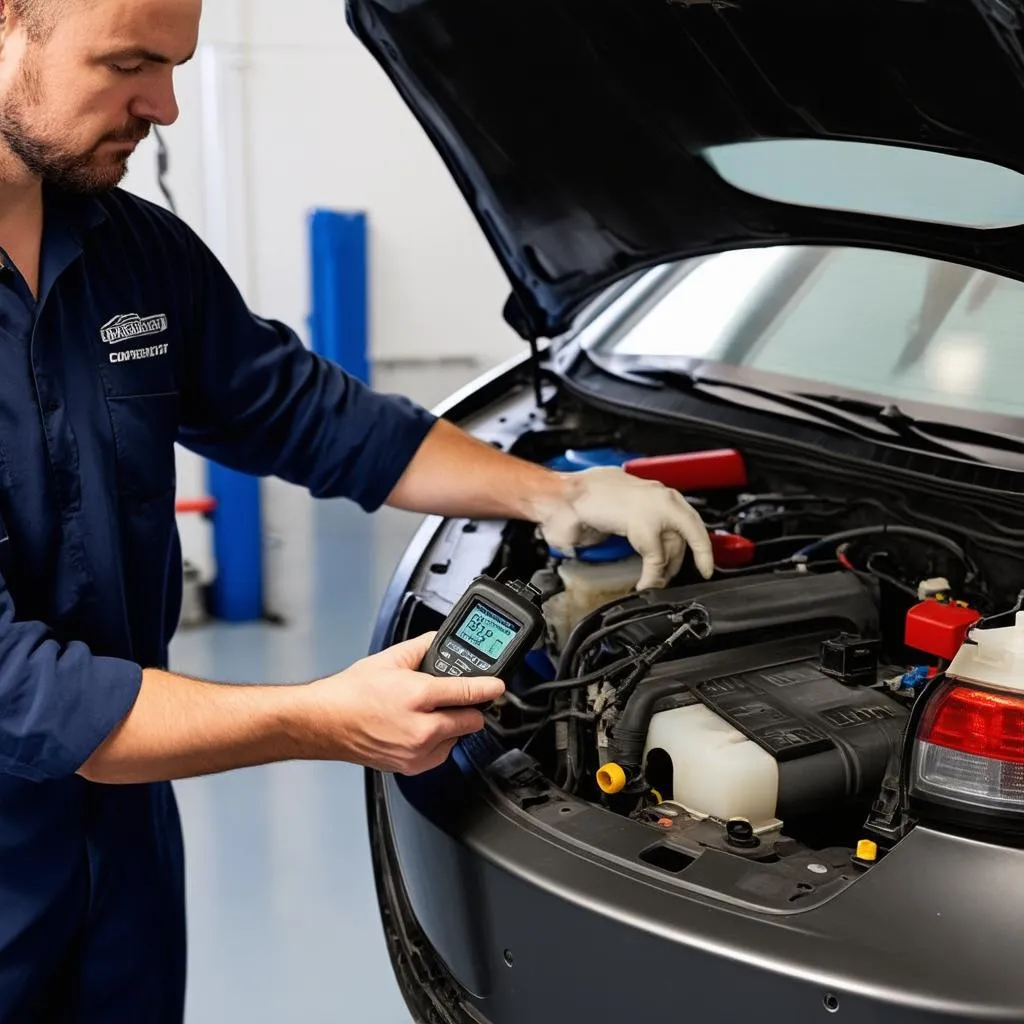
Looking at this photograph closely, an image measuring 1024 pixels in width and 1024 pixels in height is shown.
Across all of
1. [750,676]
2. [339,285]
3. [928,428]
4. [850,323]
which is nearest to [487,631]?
[750,676]

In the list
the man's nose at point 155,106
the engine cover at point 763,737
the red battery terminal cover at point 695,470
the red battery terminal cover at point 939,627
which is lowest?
the engine cover at point 763,737

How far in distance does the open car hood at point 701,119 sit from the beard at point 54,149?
17.3 inches

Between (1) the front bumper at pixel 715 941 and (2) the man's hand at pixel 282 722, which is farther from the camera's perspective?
(2) the man's hand at pixel 282 722

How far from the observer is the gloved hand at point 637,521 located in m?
1.73

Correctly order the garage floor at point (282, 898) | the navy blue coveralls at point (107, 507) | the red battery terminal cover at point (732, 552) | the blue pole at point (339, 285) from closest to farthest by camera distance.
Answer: the navy blue coveralls at point (107, 507) < the red battery terminal cover at point (732, 552) < the garage floor at point (282, 898) < the blue pole at point (339, 285)

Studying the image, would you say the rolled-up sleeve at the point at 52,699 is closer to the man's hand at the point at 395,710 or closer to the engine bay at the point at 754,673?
the man's hand at the point at 395,710

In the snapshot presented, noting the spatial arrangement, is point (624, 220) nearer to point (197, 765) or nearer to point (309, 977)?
point (197, 765)

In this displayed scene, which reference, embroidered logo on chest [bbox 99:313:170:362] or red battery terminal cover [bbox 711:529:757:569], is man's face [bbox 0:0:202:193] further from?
red battery terminal cover [bbox 711:529:757:569]

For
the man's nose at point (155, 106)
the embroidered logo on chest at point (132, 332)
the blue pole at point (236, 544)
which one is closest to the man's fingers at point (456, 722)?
the embroidered logo on chest at point (132, 332)

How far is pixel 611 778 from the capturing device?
1432 mm

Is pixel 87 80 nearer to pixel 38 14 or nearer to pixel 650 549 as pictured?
pixel 38 14

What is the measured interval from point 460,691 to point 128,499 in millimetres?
548

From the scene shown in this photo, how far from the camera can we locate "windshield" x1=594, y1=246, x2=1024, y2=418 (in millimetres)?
1889

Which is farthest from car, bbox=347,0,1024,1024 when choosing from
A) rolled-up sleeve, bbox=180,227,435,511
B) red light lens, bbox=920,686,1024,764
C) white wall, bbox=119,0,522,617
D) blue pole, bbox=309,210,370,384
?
blue pole, bbox=309,210,370,384
